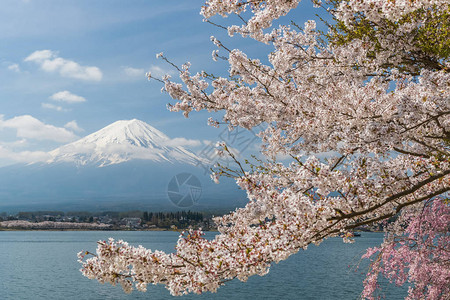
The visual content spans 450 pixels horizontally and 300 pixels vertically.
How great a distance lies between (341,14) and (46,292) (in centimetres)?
3712

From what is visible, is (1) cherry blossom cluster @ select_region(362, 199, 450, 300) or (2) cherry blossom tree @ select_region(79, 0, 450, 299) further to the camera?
(1) cherry blossom cluster @ select_region(362, 199, 450, 300)

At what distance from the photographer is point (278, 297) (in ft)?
102

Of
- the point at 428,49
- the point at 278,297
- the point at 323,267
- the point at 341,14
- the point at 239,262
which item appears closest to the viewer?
the point at 341,14

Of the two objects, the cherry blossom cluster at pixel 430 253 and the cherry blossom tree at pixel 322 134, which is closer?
the cherry blossom tree at pixel 322 134

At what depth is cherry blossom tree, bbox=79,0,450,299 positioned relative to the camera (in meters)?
5.08

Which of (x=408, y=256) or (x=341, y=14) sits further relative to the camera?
(x=408, y=256)

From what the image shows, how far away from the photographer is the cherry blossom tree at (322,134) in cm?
508

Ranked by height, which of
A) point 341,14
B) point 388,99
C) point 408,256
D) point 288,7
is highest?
point 288,7

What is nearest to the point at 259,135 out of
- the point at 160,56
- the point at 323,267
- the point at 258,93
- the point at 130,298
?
the point at 258,93

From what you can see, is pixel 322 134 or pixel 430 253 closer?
pixel 322 134

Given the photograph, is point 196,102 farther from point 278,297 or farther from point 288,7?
point 278,297

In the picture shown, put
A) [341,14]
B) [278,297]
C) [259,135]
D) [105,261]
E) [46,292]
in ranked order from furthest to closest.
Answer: [46,292] → [278,297] → [259,135] → [105,261] → [341,14]

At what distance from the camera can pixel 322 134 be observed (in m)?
7.25

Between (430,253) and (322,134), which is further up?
(322,134)
